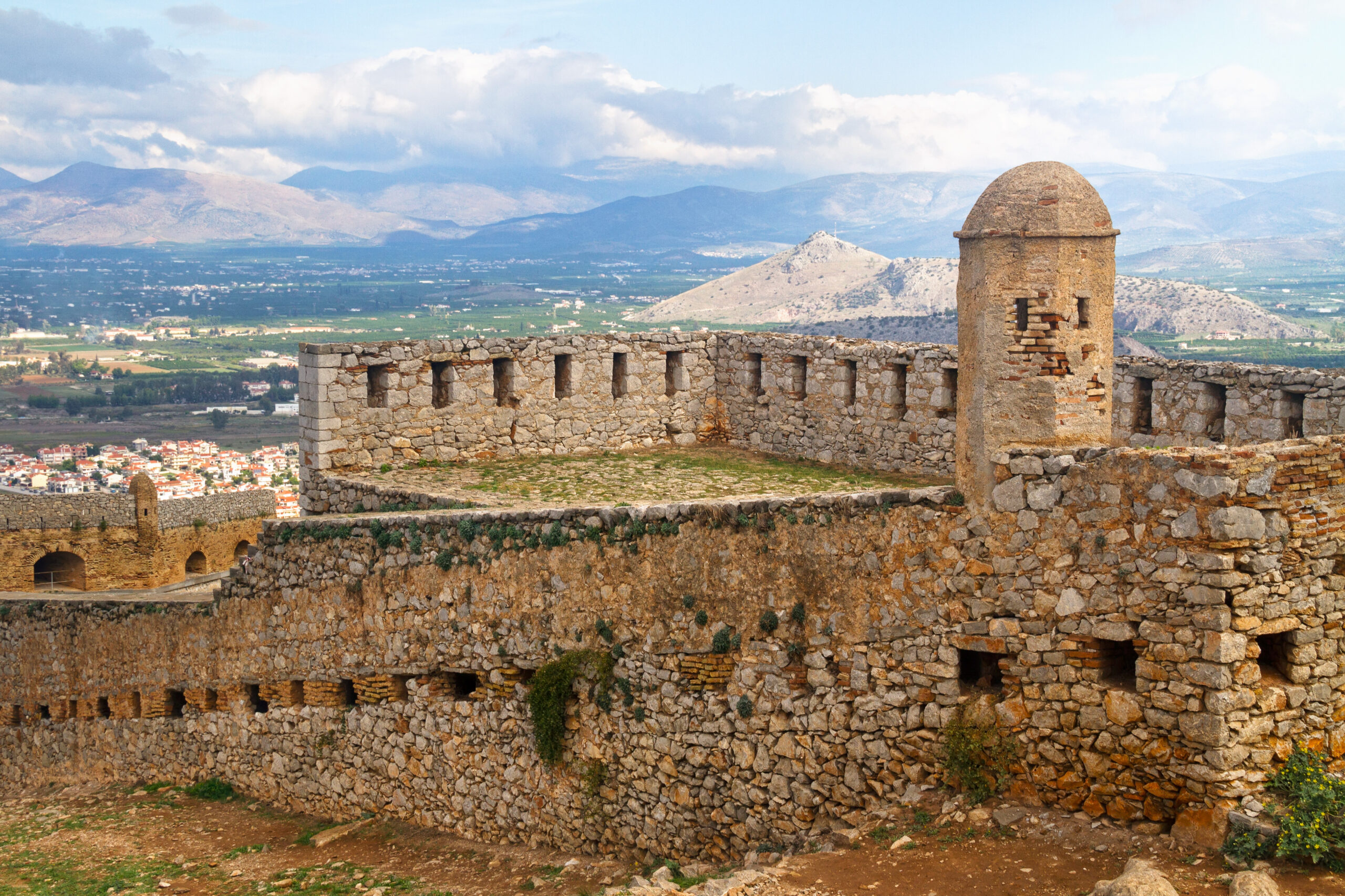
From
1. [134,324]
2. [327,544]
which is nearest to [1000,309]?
[327,544]

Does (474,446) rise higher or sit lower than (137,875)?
higher

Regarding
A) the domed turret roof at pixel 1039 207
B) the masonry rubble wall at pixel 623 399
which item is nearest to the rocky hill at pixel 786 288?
the masonry rubble wall at pixel 623 399

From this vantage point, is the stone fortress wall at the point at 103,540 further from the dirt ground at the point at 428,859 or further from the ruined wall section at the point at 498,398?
the ruined wall section at the point at 498,398

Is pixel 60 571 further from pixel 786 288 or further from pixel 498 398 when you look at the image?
pixel 786 288

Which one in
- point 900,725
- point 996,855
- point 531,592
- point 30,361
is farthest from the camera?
point 30,361

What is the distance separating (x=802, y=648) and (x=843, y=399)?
6.57m

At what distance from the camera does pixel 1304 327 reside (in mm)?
60062

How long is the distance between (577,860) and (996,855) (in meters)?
3.99

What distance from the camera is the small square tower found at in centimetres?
999

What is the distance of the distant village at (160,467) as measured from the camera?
54781mm

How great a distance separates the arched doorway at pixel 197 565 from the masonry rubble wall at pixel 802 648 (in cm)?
2092

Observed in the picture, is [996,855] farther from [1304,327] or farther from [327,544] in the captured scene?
[1304,327]

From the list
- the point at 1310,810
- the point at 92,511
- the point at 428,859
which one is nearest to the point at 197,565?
the point at 92,511

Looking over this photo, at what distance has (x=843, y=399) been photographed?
1556 centimetres
